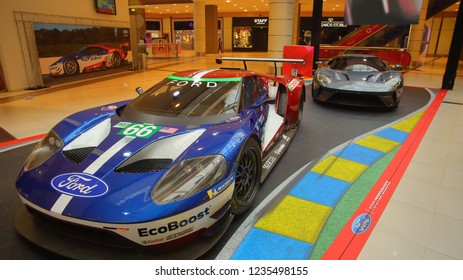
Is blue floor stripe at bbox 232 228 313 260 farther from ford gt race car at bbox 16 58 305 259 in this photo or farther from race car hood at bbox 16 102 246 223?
race car hood at bbox 16 102 246 223

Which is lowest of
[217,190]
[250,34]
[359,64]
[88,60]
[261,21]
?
[217,190]

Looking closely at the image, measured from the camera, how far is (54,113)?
18.4 feet

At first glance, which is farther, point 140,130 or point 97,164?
point 140,130

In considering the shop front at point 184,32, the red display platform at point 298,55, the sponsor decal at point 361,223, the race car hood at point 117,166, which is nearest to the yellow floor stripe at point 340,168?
the sponsor decal at point 361,223

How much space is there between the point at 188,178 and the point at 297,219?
3.43 ft

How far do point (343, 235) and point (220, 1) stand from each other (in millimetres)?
22454

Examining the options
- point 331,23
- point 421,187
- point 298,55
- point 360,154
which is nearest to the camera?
point 421,187

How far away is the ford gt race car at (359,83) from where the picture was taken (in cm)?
527

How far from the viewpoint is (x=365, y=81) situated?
5.38 metres

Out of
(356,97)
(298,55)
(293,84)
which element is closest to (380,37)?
(298,55)

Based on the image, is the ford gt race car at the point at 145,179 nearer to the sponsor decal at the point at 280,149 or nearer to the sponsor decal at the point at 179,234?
the sponsor decal at the point at 179,234

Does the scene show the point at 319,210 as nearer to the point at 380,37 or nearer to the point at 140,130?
the point at 140,130

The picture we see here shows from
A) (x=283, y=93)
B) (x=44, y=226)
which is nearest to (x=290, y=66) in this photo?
(x=283, y=93)

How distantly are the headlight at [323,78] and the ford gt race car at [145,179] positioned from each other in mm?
3518
